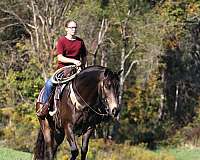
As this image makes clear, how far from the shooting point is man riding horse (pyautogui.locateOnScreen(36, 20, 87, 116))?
1000 centimetres

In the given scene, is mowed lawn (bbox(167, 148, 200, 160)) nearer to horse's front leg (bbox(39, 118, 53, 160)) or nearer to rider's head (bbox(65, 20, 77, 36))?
horse's front leg (bbox(39, 118, 53, 160))

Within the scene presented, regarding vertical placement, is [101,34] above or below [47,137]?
below

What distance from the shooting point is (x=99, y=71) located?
9.46 metres

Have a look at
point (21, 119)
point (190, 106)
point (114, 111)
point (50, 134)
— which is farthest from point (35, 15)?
point (114, 111)

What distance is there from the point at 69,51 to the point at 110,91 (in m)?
1.59

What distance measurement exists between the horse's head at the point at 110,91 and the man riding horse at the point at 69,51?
1006 mm

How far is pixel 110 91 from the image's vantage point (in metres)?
8.88

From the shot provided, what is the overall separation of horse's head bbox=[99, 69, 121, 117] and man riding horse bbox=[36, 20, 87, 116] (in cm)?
101

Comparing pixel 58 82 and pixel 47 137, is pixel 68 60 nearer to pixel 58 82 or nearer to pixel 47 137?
pixel 58 82

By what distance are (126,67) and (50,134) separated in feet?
74.5

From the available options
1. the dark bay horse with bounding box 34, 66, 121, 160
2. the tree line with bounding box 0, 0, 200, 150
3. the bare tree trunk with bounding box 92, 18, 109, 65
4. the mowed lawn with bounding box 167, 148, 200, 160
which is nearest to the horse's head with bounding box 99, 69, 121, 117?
the dark bay horse with bounding box 34, 66, 121, 160

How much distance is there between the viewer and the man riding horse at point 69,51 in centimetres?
1000

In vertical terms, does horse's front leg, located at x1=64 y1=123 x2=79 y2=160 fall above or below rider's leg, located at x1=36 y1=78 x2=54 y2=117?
below

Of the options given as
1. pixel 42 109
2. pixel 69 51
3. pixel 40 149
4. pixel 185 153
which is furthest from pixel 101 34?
pixel 69 51
